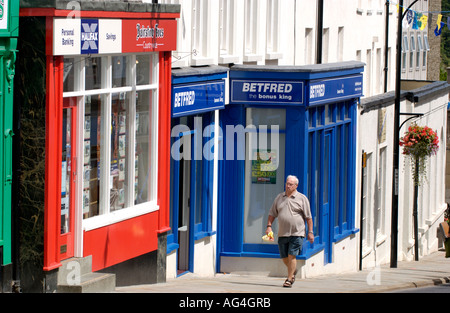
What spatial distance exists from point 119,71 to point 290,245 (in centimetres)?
374

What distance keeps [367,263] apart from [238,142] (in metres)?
9.76

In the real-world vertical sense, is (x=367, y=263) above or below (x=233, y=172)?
below

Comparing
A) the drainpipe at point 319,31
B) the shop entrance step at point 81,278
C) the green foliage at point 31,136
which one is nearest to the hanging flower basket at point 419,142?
the drainpipe at point 319,31

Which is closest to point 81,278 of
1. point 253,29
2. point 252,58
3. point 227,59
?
point 227,59

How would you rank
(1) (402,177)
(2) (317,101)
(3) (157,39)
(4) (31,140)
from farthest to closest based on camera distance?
1. (1) (402,177)
2. (2) (317,101)
3. (3) (157,39)
4. (4) (31,140)

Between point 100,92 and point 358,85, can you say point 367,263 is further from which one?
point 100,92

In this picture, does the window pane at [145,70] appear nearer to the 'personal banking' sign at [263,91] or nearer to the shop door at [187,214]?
the shop door at [187,214]

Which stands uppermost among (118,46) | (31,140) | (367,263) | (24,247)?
(118,46)

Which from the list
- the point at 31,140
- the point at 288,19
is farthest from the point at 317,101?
the point at 31,140

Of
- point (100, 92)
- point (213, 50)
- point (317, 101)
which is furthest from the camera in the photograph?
point (317, 101)

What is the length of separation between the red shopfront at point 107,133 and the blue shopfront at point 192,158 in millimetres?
1094

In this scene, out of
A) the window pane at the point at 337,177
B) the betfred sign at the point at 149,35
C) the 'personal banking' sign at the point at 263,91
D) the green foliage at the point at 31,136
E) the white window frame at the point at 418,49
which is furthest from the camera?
the white window frame at the point at 418,49

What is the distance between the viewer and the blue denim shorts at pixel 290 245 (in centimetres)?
1549

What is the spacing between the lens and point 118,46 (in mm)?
13609
